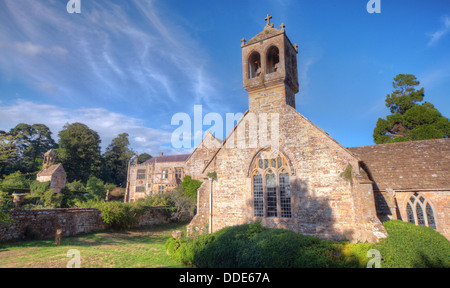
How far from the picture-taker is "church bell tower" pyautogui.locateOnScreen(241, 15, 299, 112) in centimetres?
1487

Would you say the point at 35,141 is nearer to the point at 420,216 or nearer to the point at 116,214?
the point at 116,214

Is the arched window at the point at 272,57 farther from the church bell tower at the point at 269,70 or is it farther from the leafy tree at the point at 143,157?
the leafy tree at the point at 143,157

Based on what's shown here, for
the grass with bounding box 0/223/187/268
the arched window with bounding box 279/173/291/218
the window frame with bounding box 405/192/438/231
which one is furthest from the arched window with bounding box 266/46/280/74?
the grass with bounding box 0/223/187/268

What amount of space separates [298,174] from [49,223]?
16.4 metres

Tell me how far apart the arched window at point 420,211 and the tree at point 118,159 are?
225 feet

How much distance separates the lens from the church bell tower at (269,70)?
1487cm

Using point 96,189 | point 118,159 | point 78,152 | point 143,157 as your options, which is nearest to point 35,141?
point 78,152

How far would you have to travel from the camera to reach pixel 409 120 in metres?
27.9

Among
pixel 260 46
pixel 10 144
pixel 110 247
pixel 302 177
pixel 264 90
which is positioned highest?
pixel 260 46

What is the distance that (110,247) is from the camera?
553 inches
